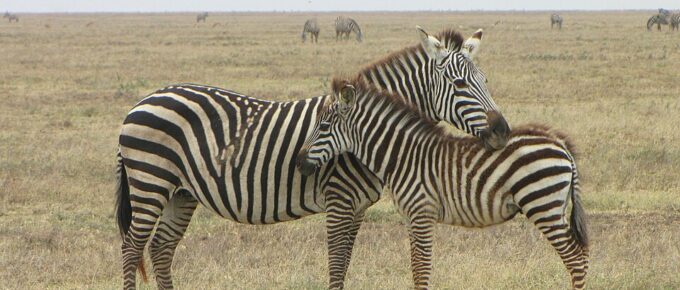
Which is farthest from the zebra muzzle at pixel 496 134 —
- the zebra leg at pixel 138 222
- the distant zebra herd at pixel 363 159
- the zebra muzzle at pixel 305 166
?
the zebra leg at pixel 138 222

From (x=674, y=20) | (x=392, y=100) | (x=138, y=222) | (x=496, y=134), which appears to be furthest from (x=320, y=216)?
(x=674, y=20)

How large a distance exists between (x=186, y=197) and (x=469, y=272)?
6.70 ft

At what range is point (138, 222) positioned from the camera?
255 inches

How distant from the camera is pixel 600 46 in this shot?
33.4 meters

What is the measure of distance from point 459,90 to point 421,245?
1057 millimetres

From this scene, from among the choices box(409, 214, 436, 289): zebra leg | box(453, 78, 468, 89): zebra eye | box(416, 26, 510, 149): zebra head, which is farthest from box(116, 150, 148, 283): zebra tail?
box(453, 78, 468, 89): zebra eye

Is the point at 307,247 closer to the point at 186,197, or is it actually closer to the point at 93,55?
the point at 186,197

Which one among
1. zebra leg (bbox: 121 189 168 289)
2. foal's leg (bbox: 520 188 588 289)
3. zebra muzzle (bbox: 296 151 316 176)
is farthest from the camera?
Result: zebra leg (bbox: 121 189 168 289)

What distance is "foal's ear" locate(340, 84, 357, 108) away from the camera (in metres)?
6.05

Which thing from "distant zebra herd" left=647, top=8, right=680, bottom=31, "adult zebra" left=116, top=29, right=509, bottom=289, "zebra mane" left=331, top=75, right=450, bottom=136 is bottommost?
"distant zebra herd" left=647, top=8, right=680, bottom=31

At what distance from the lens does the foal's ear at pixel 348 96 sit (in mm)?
6051

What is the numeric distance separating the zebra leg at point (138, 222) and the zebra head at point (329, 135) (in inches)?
41.4

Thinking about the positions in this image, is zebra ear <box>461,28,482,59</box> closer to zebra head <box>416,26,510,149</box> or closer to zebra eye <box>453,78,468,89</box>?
zebra head <box>416,26,510,149</box>

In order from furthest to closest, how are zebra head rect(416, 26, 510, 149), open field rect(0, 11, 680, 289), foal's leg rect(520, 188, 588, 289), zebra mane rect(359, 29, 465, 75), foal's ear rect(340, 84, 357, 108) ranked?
open field rect(0, 11, 680, 289)
zebra mane rect(359, 29, 465, 75)
zebra head rect(416, 26, 510, 149)
foal's ear rect(340, 84, 357, 108)
foal's leg rect(520, 188, 588, 289)
